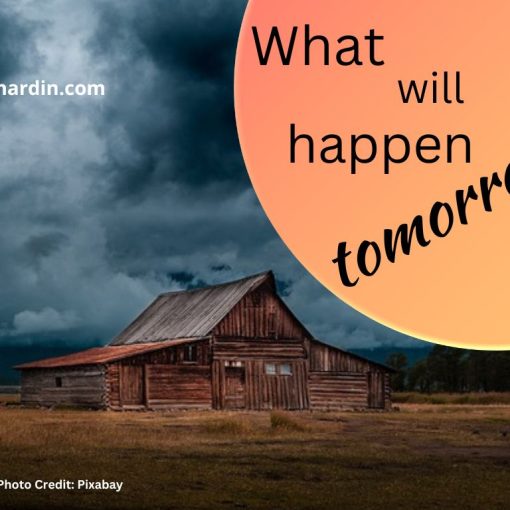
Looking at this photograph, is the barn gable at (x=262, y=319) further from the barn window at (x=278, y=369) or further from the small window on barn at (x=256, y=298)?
the barn window at (x=278, y=369)

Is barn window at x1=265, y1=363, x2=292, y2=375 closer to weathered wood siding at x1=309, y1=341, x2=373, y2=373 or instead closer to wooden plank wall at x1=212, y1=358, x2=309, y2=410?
wooden plank wall at x1=212, y1=358, x2=309, y2=410

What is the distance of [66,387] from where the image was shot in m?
47.8

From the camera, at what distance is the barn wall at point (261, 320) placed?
155 ft

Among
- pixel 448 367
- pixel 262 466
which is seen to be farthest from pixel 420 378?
pixel 262 466

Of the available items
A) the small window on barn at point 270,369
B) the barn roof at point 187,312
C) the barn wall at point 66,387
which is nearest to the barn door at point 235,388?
the small window on barn at point 270,369

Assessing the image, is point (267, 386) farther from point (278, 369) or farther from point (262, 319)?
point (262, 319)

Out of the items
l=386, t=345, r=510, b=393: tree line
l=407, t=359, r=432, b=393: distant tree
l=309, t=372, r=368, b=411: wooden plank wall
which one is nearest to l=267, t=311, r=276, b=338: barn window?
l=309, t=372, r=368, b=411: wooden plank wall

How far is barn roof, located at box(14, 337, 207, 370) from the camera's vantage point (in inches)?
1736

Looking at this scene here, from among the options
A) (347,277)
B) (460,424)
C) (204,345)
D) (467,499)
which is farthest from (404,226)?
(204,345)

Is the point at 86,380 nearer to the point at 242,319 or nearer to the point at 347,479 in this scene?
the point at 242,319

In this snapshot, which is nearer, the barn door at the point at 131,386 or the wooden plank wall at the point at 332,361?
the barn door at the point at 131,386

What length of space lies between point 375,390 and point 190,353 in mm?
10575

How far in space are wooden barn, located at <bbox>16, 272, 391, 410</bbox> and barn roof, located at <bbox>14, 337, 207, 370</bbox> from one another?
0.08 m

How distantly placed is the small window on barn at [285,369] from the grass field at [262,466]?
1891cm
